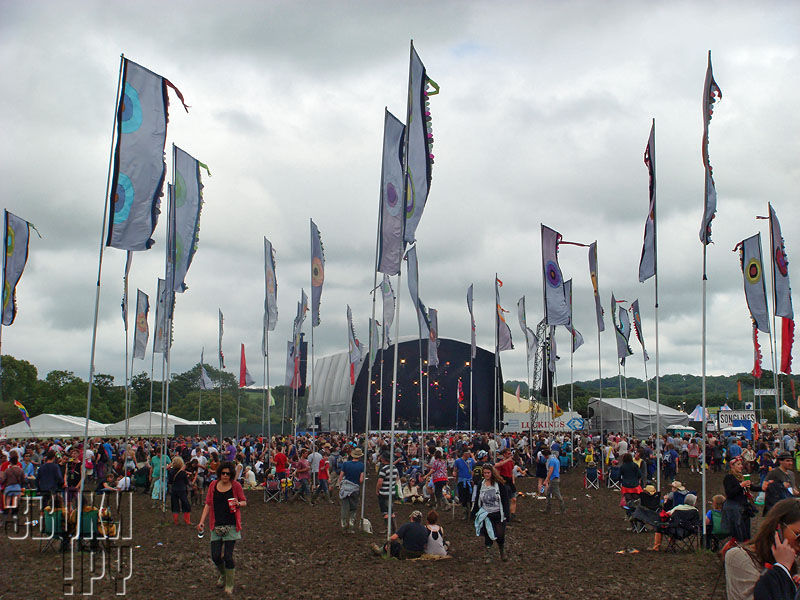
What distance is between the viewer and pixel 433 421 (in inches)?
2894

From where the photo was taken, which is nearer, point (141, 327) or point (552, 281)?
point (552, 281)

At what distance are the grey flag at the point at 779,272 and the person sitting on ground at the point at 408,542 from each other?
12.6 metres

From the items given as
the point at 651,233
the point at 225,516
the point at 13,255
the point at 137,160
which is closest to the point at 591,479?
the point at 651,233

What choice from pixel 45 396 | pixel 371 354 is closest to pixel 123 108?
pixel 371 354

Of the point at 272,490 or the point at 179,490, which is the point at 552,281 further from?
the point at 179,490

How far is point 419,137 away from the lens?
12.0 meters

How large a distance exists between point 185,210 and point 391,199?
5422 millimetres

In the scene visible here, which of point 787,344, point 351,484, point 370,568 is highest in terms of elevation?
point 787,344

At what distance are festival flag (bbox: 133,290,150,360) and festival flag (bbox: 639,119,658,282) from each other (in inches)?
737

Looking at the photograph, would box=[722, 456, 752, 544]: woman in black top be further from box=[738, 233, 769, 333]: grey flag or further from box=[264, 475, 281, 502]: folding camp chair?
box=[264, 475, 281, 502]: folding camp chair

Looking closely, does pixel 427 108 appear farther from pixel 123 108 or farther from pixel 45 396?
pixel 45 396

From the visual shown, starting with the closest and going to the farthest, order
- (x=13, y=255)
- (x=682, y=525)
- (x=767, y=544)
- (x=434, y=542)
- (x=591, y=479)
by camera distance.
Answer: (x=767, y=544) → (x=434, y=542) → (x=682, y=525) → (x=13, y=255) → (x=591, y=479)

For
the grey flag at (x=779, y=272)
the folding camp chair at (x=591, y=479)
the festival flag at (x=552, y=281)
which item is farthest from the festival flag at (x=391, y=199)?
the folding camp chair at (x=591, y=479)

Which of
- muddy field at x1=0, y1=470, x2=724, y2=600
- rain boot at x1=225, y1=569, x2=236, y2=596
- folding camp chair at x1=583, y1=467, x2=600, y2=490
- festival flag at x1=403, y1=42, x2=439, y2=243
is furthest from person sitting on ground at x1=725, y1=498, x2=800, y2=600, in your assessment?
folding camp chair at x1=583, y1=467, x2=600, y2=490
